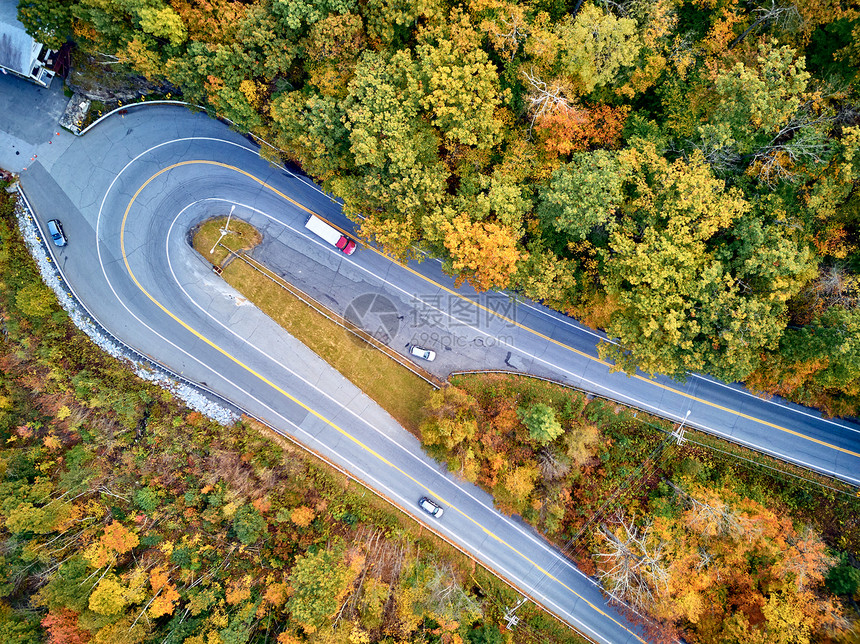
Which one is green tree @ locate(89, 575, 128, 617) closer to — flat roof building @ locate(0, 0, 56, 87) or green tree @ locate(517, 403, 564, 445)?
green tree @ locate(517, 403, 564, 445)

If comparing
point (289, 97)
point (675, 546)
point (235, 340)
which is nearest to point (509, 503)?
point (675, 546)

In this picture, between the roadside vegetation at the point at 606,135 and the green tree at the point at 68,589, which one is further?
the green tree at the point at 68,589

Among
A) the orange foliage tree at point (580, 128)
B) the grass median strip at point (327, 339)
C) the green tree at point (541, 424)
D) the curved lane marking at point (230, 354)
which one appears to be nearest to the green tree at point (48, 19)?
the curved lane marking at point (230, 354)

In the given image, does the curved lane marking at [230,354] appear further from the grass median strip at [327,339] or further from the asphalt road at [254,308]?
the grass median strip at [327,339]

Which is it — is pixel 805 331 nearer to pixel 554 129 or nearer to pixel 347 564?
pixel 554 129

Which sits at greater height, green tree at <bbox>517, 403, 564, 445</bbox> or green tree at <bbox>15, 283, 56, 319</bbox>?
green tree at <bbox>517, 403, 564, 445</bbox>

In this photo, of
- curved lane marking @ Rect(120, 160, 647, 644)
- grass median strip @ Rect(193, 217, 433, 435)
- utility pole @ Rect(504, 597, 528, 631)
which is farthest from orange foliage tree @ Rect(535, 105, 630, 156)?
utility pole @ Rect(504, 597, 528, 631)
